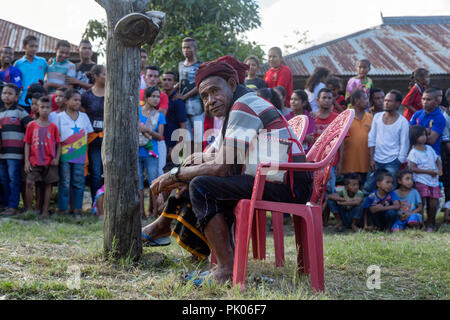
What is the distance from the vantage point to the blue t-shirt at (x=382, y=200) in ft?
21.3

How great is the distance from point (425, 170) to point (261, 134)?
174 inches

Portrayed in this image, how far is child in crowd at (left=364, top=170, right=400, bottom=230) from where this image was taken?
21.0ft

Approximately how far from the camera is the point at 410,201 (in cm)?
646

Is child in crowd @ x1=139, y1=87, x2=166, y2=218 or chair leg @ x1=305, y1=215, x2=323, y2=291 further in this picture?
child in crowd @ x1=139, y1=87, x2=166, y2=218

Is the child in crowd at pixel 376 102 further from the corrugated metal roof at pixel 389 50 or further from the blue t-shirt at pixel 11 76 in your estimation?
the blue t-shirt at pixel 11 76

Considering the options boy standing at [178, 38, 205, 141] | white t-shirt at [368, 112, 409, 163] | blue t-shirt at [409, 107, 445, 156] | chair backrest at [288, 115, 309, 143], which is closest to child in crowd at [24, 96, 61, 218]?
boy standing at [178, 38, 205, 141]

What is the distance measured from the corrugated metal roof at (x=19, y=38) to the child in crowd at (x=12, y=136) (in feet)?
25.4

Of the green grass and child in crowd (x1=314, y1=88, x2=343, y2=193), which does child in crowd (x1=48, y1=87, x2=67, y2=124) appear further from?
child in crowd (x1=314, y1=88, x2=343, y2=193)

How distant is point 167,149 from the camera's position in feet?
24.1

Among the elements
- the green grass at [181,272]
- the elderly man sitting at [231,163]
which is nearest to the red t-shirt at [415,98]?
the green grass at [181,272]

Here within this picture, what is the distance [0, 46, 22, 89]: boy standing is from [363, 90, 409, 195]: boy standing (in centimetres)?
546

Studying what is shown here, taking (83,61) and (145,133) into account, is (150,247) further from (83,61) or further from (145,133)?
(83,61)

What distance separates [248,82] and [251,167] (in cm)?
456
